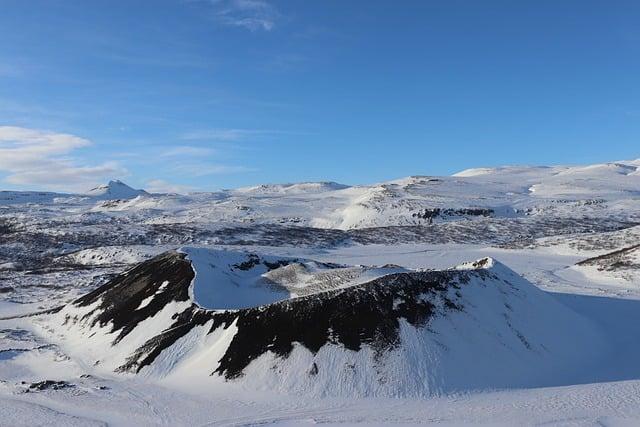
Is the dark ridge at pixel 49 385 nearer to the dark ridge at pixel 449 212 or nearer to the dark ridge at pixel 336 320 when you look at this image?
the dark ridge at pixel 336 320

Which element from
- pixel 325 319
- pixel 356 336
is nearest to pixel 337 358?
pixel 356 336

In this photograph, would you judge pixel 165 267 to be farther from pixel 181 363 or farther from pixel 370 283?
pixel 370 283

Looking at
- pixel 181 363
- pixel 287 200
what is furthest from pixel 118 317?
pixel 287 200

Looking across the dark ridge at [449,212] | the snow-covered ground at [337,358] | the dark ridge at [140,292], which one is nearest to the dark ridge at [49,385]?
the snow-covered ground at [337,358]

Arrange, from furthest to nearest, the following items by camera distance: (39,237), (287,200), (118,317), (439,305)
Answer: (287,200)
(39,237)
(118,317)
(439,305)

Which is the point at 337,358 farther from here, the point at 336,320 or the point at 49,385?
the point at 49,385

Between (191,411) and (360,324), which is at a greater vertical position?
(360,324)
